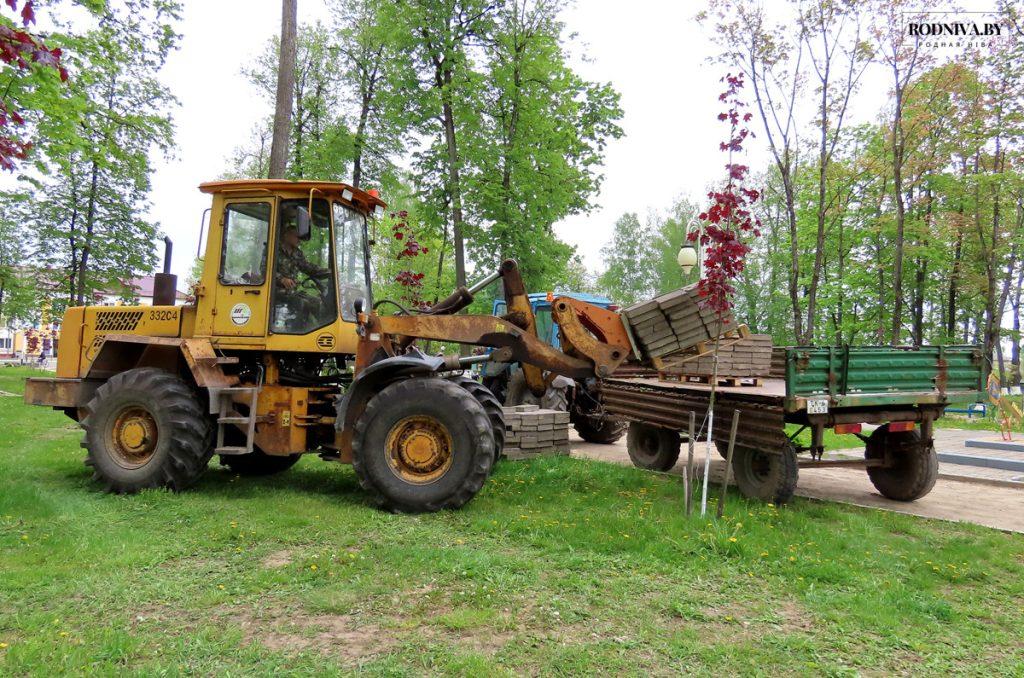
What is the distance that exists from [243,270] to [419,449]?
2575mm

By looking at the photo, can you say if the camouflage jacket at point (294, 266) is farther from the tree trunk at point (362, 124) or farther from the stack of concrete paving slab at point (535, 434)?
the tree trunk at point (362, 124)

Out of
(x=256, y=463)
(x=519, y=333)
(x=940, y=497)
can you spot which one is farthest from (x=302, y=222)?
(x=940, y=497)

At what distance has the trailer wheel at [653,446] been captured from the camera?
881 centimetres

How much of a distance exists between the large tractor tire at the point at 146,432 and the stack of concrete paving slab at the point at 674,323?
13.8 ft

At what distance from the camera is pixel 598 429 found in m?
11.8

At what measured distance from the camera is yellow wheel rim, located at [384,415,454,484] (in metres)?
5.91

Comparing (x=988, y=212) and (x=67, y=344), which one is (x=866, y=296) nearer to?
(x=988, y=212)

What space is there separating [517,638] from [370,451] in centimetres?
285

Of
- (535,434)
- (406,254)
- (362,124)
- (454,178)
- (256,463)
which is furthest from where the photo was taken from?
(362,124)

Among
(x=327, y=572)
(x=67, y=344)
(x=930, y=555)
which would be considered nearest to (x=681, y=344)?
(x=930, y=555)

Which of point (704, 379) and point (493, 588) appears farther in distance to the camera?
point (704, 379)

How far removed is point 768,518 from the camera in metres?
5.76

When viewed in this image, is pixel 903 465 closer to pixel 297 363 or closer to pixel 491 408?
pixel 491 408

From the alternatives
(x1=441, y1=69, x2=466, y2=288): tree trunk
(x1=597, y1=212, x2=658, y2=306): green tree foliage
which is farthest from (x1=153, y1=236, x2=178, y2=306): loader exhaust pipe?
(x1=597, y1=212, x2=658, y2=306): green tree foliage
